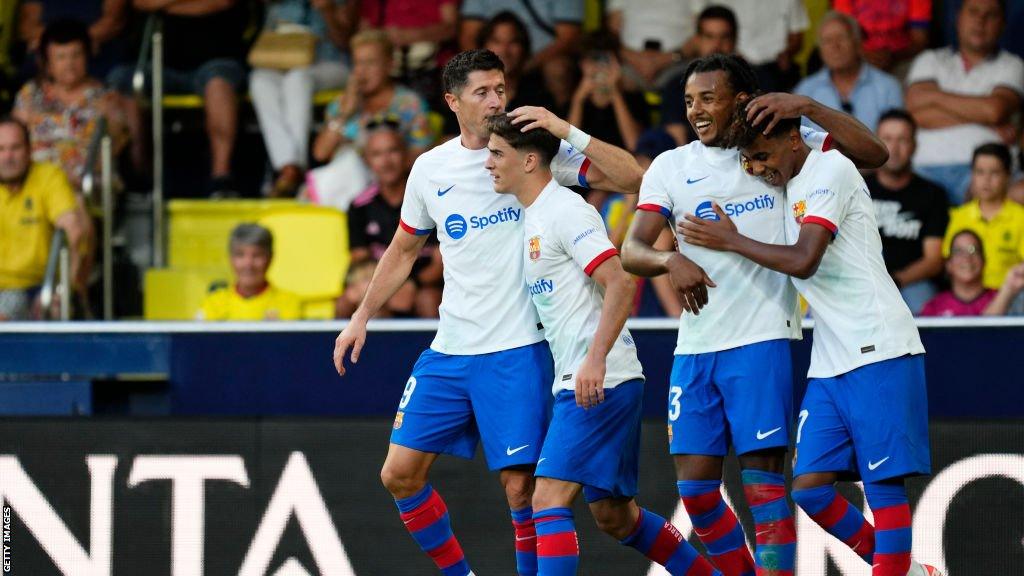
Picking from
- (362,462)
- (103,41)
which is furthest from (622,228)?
(103,41)

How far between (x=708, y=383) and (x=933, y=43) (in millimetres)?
5835

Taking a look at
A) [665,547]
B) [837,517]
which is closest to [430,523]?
[665,547]

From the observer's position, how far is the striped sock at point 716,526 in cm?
632

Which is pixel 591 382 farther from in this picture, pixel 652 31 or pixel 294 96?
Answer: pixel 294 96

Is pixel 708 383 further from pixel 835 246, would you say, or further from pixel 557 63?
pixel 557 63

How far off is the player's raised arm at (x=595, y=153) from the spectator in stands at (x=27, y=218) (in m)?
4.94

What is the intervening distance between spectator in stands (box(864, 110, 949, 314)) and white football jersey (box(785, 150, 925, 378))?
3.46 m

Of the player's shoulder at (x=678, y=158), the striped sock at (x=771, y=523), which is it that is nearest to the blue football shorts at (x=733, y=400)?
the striped sock at (x=771, y=523)

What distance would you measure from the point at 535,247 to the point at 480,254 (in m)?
0.35

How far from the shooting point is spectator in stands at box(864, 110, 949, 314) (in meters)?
9.56

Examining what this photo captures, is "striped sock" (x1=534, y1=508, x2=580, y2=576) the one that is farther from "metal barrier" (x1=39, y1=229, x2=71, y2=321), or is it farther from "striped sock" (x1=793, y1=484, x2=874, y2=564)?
"metal barrier" (x1=39, y1=229, x2=71, y2=321)

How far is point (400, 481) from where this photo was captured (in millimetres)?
6539

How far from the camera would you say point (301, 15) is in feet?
38.8

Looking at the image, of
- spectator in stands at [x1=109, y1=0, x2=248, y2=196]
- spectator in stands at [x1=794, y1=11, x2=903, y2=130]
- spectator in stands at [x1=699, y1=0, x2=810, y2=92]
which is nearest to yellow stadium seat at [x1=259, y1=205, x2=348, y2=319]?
spectator in stands at [x1=109, y1=0, x2=248, y2=196]
